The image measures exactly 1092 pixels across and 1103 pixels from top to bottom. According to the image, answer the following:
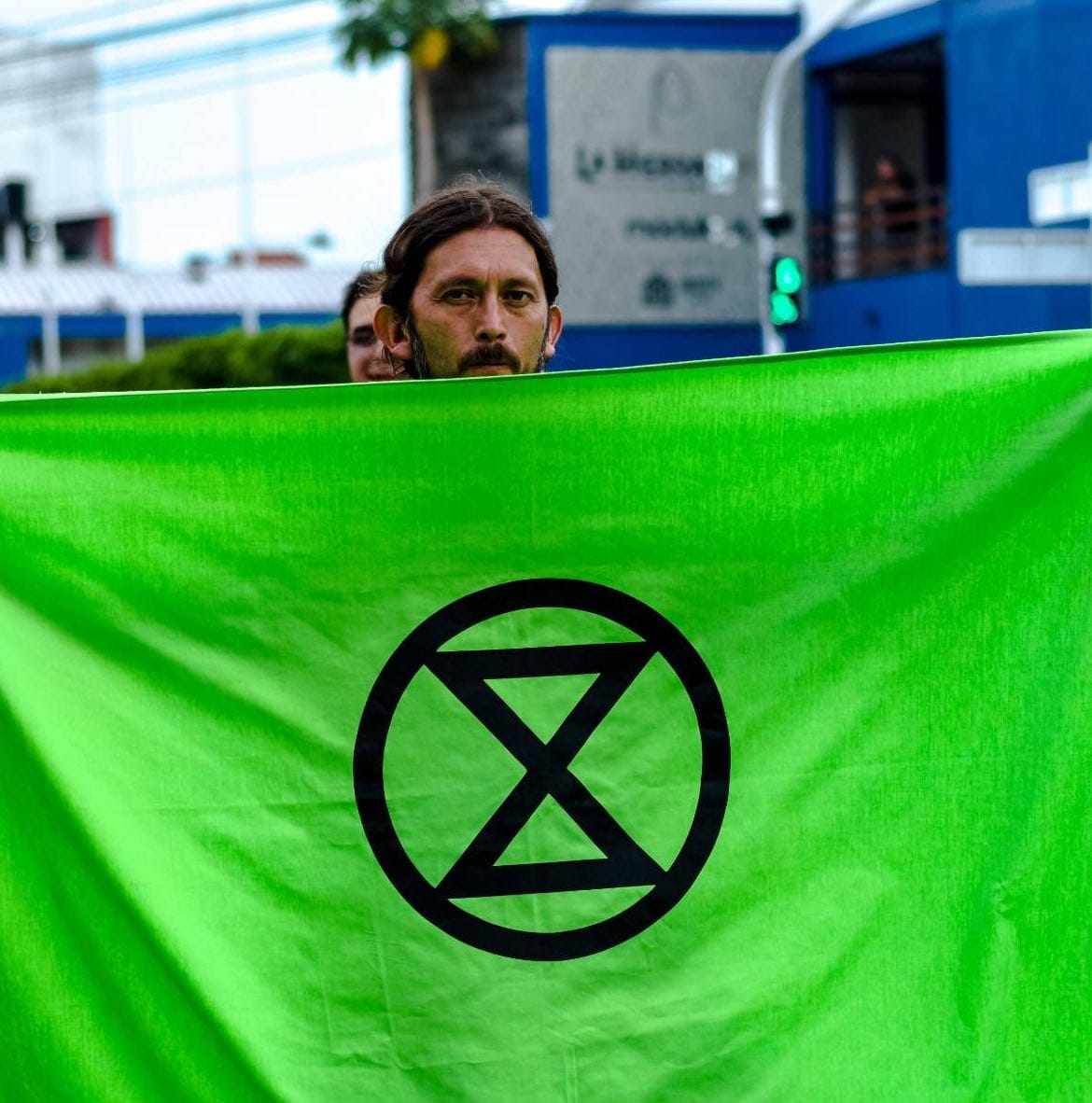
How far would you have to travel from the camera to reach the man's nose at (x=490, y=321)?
267cm

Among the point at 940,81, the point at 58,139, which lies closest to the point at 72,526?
the point at 940,81

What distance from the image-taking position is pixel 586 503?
2.34 meters

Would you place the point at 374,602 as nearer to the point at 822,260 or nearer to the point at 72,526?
the point at 72,526

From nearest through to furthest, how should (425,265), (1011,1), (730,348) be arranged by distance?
(425,265)
(1011,1)
(730,348)

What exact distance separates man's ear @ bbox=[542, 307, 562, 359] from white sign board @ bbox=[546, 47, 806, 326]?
1744 cm

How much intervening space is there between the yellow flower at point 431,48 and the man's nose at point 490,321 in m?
20.5

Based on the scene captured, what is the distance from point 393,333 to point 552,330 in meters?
0.24

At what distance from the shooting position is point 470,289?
2727 mm

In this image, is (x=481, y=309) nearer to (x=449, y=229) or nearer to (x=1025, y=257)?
(x=449, y=229)

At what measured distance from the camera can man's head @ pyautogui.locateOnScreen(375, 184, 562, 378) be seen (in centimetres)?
269

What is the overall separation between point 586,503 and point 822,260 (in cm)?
2045

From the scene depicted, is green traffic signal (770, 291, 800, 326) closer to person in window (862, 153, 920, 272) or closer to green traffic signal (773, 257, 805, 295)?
green traffic signal (773, 257, 805, 295)

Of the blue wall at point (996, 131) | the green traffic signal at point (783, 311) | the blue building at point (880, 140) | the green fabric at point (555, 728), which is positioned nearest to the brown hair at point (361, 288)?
the green fabric at point (555, 728)

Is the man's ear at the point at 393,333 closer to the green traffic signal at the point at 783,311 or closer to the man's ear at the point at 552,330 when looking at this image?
the man's ear at the point at 552,330
